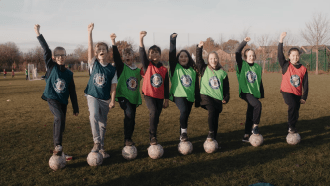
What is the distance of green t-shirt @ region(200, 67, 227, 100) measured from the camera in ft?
17.0

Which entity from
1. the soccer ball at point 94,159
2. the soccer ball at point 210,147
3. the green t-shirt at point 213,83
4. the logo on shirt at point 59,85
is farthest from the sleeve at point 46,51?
the soccer ball at point 210,147

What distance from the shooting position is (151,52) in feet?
16.4

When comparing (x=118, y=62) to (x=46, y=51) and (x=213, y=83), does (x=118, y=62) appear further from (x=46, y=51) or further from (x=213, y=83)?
(x=213, y=83)

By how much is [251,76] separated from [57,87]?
159 inches

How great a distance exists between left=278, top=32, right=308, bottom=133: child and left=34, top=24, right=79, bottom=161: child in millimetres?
4675

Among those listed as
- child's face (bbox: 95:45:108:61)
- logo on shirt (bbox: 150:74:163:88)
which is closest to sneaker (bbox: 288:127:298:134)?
logo on shirt (bbox: 150:74:163:88)

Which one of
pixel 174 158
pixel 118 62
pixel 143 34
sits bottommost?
pixel 174 158

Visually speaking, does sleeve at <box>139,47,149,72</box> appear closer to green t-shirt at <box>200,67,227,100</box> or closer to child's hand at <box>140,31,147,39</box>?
child's hand at <box>140,31,147,39</box>

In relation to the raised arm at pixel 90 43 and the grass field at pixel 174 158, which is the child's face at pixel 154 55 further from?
the grass field at pixel 174 158

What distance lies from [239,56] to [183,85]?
1.48m

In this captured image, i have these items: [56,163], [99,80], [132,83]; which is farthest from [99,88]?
[56,163]

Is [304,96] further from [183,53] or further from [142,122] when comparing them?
[142,122]

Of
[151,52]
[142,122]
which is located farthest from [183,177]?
[142,122]

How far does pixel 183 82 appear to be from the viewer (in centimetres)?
509
